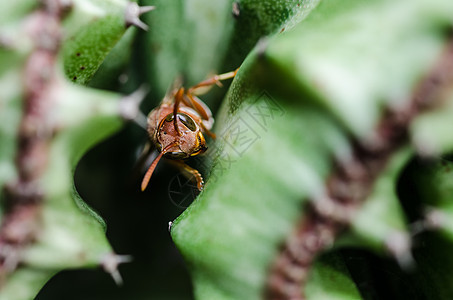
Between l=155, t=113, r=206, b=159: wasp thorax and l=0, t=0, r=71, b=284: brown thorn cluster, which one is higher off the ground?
l=0, t=0, r=71, b=284: brown thorn cluster

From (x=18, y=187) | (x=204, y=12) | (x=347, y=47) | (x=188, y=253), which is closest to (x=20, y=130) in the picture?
(x=18, y=187)

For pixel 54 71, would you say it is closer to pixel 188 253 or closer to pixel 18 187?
pixel 18 187

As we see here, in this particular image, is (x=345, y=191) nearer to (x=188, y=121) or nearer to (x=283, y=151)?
(x=283, y=151)

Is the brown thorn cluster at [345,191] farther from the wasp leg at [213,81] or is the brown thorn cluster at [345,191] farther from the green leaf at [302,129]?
the wasp leg at [213,81]

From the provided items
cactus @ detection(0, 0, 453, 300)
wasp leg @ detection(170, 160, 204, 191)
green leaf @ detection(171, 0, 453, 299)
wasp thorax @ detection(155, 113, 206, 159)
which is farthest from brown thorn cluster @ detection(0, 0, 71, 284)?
wasp thorax @ detection(155, 113, 206, 159)

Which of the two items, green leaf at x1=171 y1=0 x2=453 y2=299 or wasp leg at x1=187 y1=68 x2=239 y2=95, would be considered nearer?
green leaf at x1=171 y1=0 x2=453 y2=299

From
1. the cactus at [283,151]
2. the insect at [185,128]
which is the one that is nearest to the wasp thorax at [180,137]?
the insect at [185,128]

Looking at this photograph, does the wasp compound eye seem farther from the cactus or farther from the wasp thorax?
the cactus
